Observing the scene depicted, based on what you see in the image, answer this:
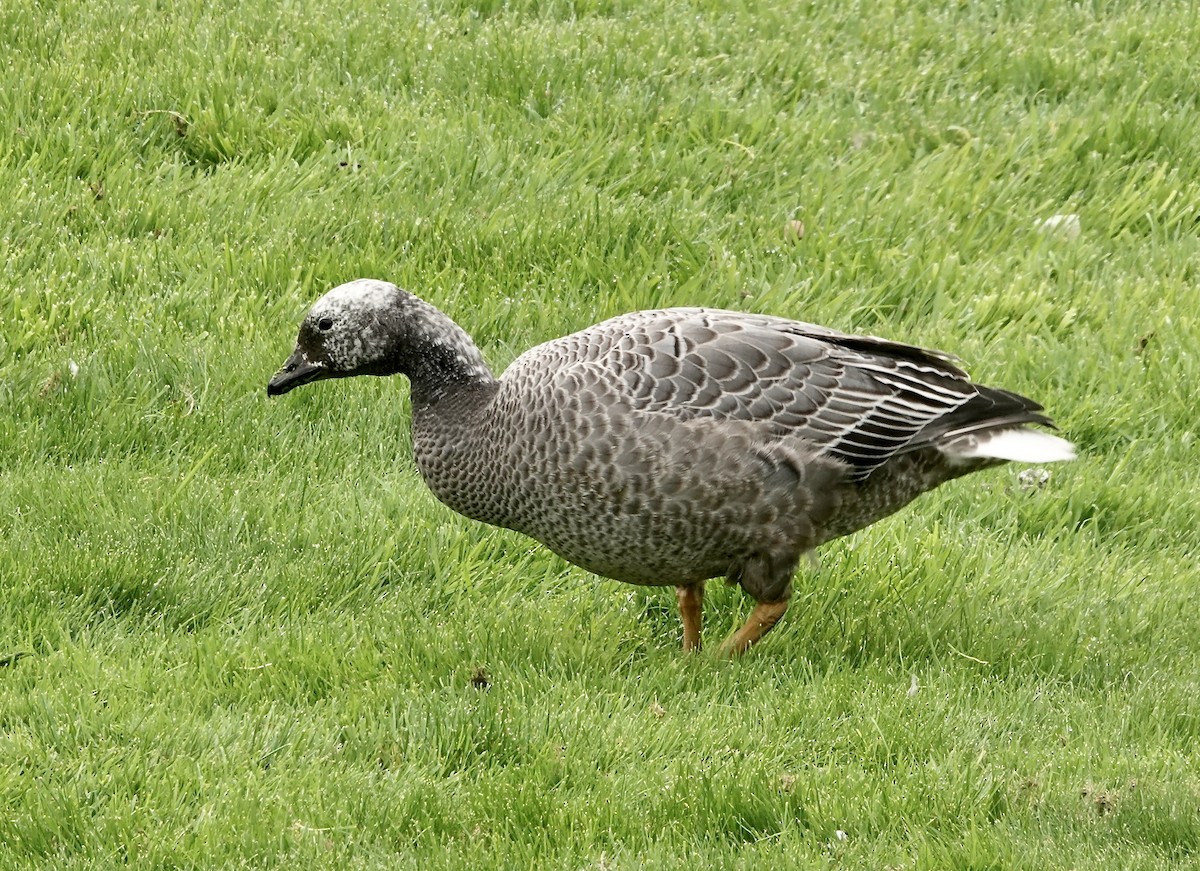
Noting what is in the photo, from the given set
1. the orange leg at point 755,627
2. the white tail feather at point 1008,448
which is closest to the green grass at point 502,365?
the orange leg at point 755,627

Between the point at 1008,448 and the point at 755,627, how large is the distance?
1.14m

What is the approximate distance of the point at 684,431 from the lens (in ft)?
17.0

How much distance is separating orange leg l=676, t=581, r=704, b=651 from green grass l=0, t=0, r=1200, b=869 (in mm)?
139

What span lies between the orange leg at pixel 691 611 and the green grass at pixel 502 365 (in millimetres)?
139

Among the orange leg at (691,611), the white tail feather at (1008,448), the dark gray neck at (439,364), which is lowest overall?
the orange leg at (691,611)

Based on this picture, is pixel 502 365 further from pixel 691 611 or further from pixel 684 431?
pixel 684 431

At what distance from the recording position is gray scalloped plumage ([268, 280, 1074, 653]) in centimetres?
521

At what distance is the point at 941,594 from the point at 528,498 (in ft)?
5.63

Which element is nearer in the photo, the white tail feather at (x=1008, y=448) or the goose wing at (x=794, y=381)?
the goose wing at (x=794, y=381)

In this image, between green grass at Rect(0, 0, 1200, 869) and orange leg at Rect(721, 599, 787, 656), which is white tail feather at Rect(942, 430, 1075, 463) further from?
orange leg at Rect(721, 599, 787, 656)

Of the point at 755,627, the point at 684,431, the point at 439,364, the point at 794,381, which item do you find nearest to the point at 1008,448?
the point at 794,381

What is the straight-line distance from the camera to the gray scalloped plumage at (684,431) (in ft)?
17.1

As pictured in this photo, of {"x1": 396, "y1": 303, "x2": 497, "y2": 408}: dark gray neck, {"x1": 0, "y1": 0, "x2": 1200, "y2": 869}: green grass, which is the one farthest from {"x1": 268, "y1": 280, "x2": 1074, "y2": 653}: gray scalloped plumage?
{"x1": 0, "y1": 0, "x2": 1200, "y2": 869}: green grass

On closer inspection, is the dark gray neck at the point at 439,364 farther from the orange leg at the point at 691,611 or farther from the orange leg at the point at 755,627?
the orange leg at the point at 755,627
